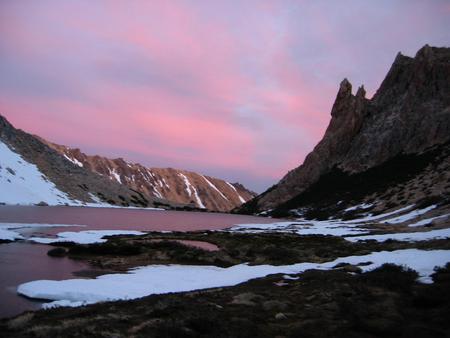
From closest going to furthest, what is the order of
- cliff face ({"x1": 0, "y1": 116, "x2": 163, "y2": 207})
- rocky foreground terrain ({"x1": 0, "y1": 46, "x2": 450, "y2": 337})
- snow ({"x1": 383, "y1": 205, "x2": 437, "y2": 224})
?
rocky foreground terrain ({"x1": 0, "y1": 46, "x2": 450, "y2": 337}) → snow ({"x1": 383, "y1": 205, "x2": 437, "y2": 224}) → cliff face ({"x1": 0, "y1": 116, "x2": 163, "y2": 207})

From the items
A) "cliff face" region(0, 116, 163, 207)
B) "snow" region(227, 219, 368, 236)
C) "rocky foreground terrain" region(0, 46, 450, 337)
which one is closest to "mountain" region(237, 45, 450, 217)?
"snow" region(227, 219, 368, 236)

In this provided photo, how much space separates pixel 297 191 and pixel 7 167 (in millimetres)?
109082

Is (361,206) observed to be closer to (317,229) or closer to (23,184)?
(317,229)

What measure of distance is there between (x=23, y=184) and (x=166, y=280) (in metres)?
127

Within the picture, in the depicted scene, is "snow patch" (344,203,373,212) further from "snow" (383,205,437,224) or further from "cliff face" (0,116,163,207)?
"cliff face" (0,116,163,207)

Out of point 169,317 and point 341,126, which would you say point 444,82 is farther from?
point 169,317

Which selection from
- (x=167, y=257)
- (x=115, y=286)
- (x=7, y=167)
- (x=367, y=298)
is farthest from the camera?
(x=7, y=167)

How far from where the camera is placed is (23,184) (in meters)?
138

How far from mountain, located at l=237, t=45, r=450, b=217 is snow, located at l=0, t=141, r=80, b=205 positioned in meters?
78.4

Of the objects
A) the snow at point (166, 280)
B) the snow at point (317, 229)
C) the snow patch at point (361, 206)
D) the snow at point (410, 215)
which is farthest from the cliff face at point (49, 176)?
the snow at point (166, 280)

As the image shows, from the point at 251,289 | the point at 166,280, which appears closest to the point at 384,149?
Result: the point at 166,280

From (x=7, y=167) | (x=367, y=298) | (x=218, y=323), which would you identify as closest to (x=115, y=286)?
(x=218, y=323)

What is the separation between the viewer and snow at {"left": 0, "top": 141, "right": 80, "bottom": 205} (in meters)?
125

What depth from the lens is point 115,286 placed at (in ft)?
76.4
